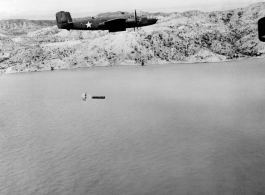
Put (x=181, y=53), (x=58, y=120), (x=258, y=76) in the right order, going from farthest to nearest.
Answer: (x=181, y=53)
(x=258, y=76)
(x=58, y=120)

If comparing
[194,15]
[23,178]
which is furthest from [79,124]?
[194,15]

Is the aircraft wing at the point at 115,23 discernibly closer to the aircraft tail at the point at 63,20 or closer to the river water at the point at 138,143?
the aircraft tail at the point at 63,20

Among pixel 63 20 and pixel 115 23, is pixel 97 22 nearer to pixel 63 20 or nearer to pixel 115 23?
pixel 115 23

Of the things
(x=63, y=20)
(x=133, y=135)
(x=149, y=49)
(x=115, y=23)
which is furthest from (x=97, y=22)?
(x=149, y=49)

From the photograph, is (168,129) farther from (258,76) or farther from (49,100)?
(258,76)

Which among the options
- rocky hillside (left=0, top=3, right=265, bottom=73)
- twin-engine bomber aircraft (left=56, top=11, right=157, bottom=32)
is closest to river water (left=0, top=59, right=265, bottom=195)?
twin-engine bomber aircraft (left=56, top=11, right=157, bottom=32)

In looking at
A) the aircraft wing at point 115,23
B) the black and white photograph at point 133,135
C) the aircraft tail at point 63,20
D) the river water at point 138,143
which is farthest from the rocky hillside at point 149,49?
the aircraft wing at point 115,23
